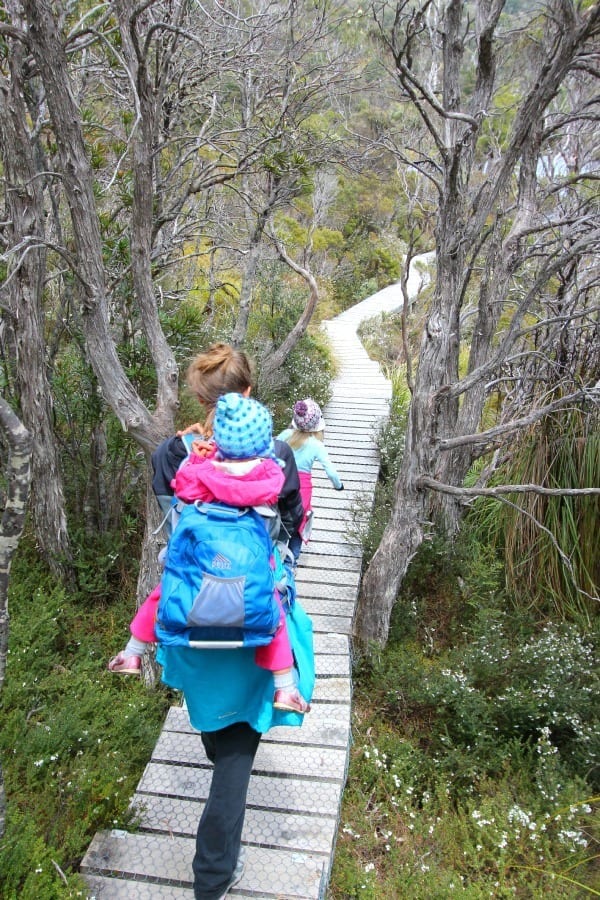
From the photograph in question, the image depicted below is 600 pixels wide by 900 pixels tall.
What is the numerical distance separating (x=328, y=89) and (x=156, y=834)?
24.3 feet

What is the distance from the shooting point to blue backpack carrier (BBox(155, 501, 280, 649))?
70.9 inches

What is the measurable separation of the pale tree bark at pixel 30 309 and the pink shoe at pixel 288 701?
2.82 m

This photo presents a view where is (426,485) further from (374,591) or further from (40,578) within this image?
(40,578)

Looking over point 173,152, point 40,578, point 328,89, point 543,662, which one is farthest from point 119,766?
point 328,89

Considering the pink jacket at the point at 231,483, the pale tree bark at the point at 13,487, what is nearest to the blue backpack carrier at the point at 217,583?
the pink jacket at the point at 231,483

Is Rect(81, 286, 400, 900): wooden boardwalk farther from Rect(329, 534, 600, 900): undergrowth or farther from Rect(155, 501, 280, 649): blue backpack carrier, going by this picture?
Rect(155, 501, 280, 649): blue backpack carrier

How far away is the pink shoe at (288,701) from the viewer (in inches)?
80.0

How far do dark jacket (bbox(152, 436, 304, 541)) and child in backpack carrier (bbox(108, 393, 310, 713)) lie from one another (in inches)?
4.1

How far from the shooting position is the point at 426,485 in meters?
4.09

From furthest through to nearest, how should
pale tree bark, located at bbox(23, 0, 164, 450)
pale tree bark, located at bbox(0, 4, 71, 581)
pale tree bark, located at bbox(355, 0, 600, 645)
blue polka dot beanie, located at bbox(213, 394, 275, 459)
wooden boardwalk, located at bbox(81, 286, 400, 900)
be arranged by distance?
pale tree bark, located at bbox(0, 4, 71, 581) → pale tree bark, located at bbox(355, 0, 600, 645) → pale tree bark, located at bbox(23, 0, 164, 450) → wooden boardwalk, located at bbox(81, 286, 400, 900) → blue polka dot beanie, located at bbox(213, 394, 275, 459)

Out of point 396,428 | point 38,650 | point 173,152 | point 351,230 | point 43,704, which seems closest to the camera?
point 43,704

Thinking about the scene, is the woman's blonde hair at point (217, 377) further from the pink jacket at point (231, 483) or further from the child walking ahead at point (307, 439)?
the child walking ahead at point (307, 439)

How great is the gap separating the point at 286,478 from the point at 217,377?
1.86 feet

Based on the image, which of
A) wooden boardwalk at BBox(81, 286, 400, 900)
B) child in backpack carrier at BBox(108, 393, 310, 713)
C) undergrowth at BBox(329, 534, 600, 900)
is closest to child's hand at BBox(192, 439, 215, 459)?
child in backpack carrier at BBox(108, 393, 310, 713)
